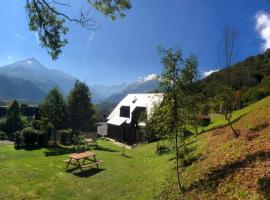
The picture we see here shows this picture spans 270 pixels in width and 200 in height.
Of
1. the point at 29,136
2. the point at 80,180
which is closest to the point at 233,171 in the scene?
the point at 80,180

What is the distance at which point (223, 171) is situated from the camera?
13484 mm

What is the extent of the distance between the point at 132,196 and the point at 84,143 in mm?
28562

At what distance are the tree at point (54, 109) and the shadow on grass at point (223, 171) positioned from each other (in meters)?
35.9

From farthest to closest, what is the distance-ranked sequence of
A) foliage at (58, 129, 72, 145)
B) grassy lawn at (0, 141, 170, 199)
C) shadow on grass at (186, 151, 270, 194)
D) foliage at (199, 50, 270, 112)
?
foliage at (199, 50, 270, 112) < foliage at (58, 129, 72, 145) < grassy lawn at (0, 141, 170, 199) < shadow on grass at (186, 151, 270, 194)

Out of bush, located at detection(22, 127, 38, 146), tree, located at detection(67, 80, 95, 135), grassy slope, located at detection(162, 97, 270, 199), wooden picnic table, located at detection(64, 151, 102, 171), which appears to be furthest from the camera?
tree, located at detection(67, 80, 95, 135)

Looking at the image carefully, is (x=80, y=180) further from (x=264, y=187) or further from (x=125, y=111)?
(x=125, y=111)

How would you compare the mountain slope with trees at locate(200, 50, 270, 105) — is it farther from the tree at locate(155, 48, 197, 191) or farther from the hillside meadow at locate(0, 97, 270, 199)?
the tree at locate(155, 48, 197, 191)

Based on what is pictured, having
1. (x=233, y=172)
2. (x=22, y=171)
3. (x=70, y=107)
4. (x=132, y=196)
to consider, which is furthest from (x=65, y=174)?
(x=70, y=107)

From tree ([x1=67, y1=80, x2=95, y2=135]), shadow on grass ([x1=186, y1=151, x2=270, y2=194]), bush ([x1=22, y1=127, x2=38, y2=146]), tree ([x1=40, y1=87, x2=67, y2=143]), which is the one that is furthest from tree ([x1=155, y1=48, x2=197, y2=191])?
tree ([x1=67, y1=80, x2=95, y2=135])

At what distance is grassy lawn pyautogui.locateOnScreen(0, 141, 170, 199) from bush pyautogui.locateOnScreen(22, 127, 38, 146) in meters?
11.6

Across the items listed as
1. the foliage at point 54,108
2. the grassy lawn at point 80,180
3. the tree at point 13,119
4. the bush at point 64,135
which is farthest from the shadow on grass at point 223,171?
the tree at point 13,119

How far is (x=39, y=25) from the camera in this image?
14.2m

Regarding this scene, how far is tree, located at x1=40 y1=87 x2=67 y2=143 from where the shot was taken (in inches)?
1851

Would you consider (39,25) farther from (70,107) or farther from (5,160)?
(70,107)
